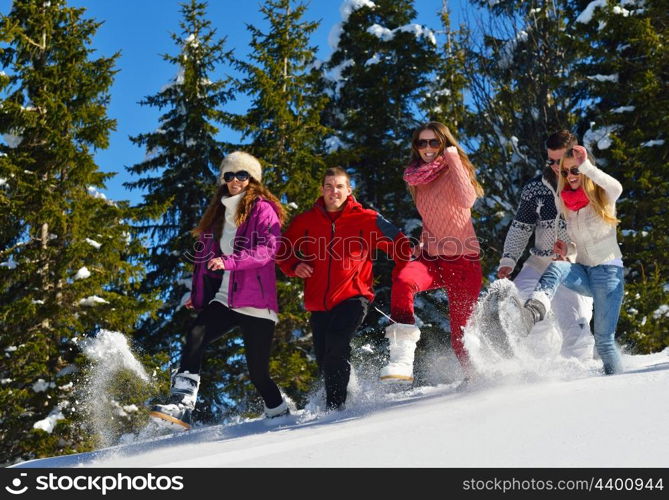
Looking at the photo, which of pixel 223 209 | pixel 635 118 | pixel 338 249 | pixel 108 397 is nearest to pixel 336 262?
pixel 338 249

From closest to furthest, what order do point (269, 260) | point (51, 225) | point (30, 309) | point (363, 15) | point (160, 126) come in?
point (269, 260), point (30, 309), point (51, 225), point (160, 126), point (363, 15)

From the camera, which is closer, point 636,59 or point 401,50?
point 636,59

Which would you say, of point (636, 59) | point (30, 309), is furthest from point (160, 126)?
point (636, 59)

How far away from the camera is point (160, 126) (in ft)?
57.9

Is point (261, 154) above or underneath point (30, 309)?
above

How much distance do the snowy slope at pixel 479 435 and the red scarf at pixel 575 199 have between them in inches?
47.9

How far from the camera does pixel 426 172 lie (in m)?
5.01

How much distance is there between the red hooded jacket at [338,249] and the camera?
5.02 meters

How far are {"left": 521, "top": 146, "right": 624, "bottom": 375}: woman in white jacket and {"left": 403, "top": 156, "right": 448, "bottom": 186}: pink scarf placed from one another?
0.87 meters

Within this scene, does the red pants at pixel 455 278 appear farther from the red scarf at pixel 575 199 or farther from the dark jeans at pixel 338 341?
the red scarf at pixel 575 199

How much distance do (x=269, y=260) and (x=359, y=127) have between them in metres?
13.5

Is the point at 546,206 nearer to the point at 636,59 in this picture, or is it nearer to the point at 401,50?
the point at 636,59

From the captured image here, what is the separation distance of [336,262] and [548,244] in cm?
162

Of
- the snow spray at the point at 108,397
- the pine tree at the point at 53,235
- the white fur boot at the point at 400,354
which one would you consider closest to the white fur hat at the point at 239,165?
the white fur boot at the point at 400,354
